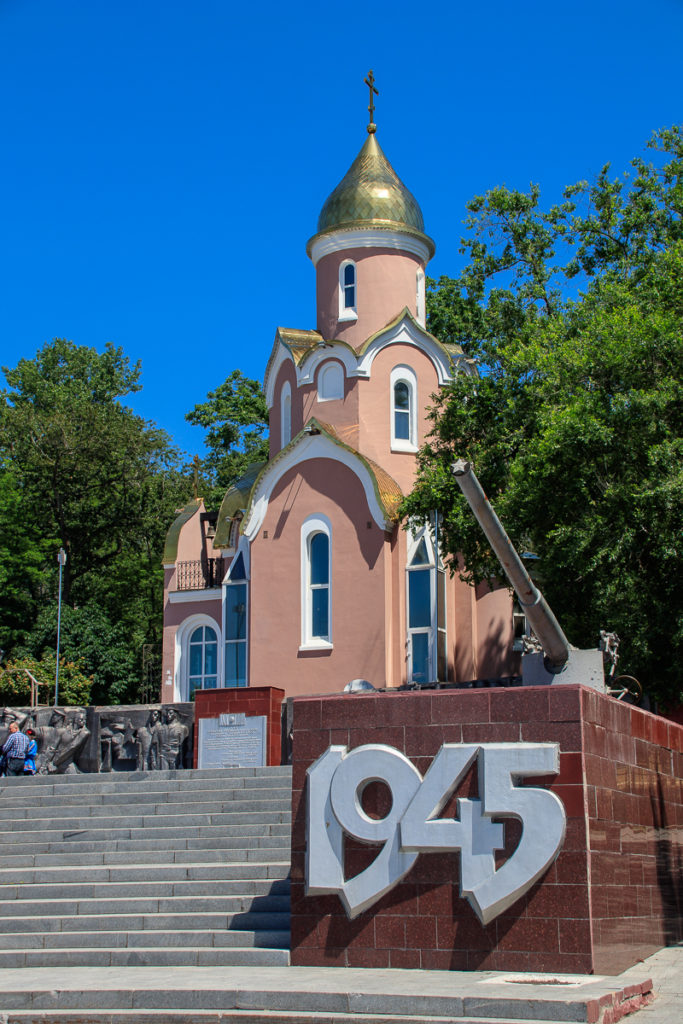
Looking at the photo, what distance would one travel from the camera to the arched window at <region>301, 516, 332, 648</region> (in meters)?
26.2

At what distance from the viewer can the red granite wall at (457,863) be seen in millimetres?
9445

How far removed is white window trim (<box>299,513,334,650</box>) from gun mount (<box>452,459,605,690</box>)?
46.8ft

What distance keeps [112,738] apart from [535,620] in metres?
12.8

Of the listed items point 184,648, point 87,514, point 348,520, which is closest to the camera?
point 348,520

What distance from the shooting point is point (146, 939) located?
11516 millimetres

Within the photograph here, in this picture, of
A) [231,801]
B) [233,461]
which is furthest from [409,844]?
[233,461]

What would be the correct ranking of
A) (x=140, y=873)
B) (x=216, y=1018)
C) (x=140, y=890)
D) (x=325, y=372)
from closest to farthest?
(x=216, y=1018)
(x=140, y=890)
(x=140, y=873)
(x=325, y=372)

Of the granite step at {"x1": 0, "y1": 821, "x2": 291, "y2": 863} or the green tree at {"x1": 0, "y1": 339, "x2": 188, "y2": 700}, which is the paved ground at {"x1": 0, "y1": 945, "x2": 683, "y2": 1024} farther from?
the green tree at {"x1": 0, "y1": 339, "x2": 188, "y2": 700}

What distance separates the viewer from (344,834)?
406 inches

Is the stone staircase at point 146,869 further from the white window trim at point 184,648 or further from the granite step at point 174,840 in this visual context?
the white window trim at point 184,648

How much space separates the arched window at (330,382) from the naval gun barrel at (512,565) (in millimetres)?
17447

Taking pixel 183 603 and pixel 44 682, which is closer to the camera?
pixel 183 603

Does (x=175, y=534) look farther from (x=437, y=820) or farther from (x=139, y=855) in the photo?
(x=437, y=820)

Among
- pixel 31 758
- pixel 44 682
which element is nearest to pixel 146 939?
pixel 31 758
